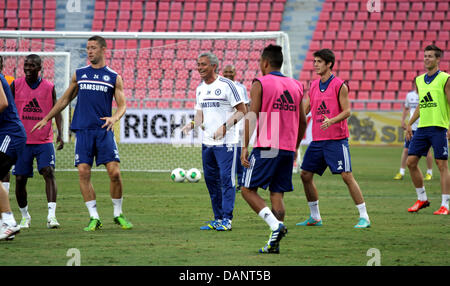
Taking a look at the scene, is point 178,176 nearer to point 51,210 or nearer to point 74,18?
→ point 51,210

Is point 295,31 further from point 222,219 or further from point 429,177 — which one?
point 222,219

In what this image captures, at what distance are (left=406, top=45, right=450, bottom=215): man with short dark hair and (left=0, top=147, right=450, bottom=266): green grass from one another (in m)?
0.47

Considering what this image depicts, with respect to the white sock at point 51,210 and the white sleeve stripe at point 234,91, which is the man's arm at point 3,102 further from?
the white sleeve stripe at point 234,91

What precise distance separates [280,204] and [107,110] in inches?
98.0

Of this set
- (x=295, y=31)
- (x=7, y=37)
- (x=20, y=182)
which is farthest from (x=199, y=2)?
(x=20, y=182)

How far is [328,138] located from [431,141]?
225 cm

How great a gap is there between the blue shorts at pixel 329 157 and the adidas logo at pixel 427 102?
6.80ft

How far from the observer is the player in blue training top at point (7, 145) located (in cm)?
684

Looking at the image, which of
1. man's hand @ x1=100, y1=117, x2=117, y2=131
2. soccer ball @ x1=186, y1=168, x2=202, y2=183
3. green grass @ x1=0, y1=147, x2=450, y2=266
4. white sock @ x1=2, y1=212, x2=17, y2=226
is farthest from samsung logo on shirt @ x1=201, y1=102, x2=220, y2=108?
soccer ball @ x1=186, y1=168, x2=202, y2=183

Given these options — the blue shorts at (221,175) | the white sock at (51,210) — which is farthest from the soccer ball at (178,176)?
the white sock at (51,210)

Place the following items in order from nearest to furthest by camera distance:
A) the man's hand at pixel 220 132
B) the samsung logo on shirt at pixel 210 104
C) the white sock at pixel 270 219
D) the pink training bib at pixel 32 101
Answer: the white sock at pixel 270 219
the man's hand at pixel 220 132
the samsung logo on shirt at pixel 210 104
the pink training bib at pixel 32 101

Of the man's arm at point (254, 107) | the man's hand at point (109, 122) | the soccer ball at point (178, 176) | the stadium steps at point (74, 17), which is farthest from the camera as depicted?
the stadium steps at point (74, 17)

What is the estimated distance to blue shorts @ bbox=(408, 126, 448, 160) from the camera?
980cm

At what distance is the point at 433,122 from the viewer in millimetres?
9828
